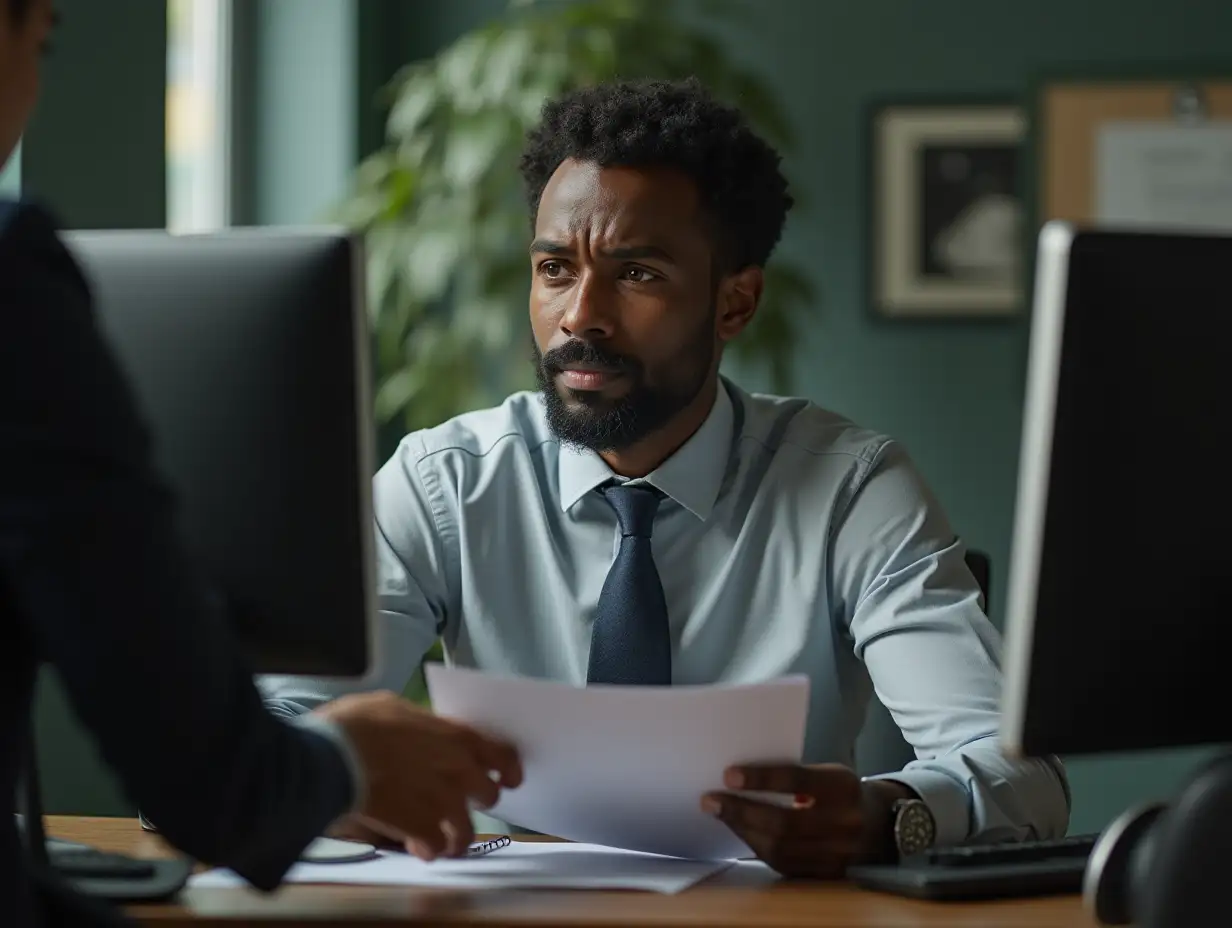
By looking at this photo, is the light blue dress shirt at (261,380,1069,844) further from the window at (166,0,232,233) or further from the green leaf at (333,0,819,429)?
the window at (166,0,232,233)

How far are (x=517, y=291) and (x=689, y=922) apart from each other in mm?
2155

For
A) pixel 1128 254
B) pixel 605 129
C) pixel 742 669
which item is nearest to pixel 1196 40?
pixel 605 129

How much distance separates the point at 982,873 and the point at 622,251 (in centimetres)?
82

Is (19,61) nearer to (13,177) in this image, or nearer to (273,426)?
(273,426)

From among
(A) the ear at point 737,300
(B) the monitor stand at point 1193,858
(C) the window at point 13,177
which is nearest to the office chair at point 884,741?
(A) the ear at point 737,300

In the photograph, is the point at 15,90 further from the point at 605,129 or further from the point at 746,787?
the point at 605,129

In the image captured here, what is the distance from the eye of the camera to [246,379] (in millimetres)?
1103

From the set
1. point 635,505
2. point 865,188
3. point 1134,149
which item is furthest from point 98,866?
point 1134,149

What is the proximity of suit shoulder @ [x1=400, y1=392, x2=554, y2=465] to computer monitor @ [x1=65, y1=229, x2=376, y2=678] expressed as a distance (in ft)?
2.34

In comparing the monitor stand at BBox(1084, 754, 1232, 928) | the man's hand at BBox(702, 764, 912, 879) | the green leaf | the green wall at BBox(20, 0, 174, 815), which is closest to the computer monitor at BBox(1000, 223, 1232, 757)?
the monitor stand at BBox(1084, 754, 1232, 928)

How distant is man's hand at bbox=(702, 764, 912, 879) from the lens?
3.93ft

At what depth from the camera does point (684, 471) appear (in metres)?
1.76

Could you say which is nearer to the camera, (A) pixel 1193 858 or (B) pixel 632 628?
(A) pixel 1193 858

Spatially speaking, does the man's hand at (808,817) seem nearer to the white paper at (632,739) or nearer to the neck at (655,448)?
the white paper at (632,739)
